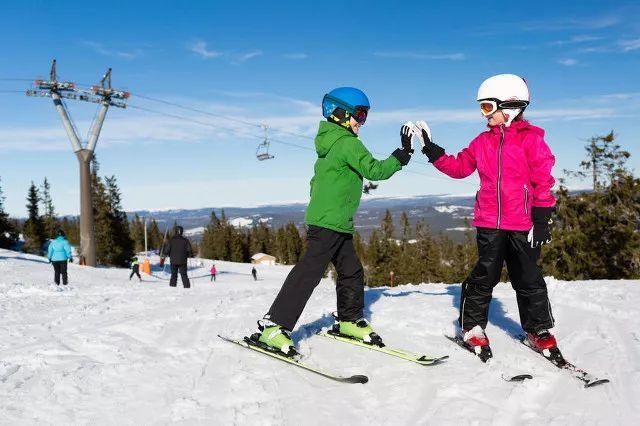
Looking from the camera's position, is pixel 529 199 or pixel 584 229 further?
pixel 584 229

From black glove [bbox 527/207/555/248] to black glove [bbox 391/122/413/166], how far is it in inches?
40.4

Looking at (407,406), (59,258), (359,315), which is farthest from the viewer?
(59,258)

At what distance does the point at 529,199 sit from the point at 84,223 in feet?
124

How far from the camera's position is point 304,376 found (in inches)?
139

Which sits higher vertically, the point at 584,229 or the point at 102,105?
the point at 102,105

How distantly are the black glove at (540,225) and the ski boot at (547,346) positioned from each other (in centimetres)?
75

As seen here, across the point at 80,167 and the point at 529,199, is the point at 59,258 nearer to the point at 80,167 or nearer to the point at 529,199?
the point at 529,199

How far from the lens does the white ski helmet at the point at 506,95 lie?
3893 millimetres

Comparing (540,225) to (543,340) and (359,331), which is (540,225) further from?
(359,331)

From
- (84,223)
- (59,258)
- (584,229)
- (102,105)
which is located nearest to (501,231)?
(59,258)

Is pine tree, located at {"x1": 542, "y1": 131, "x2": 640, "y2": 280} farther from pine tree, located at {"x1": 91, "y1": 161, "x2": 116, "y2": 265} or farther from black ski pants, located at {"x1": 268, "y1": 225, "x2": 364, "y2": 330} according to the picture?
pine tree, located at {"x1": 91, "y1": 161, "x2": 116, "y2": 265}

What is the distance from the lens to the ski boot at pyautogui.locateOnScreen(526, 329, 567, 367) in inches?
147

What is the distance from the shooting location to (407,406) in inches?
118

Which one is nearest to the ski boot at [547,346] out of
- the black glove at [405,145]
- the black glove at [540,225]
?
the black glove at [540,225]
